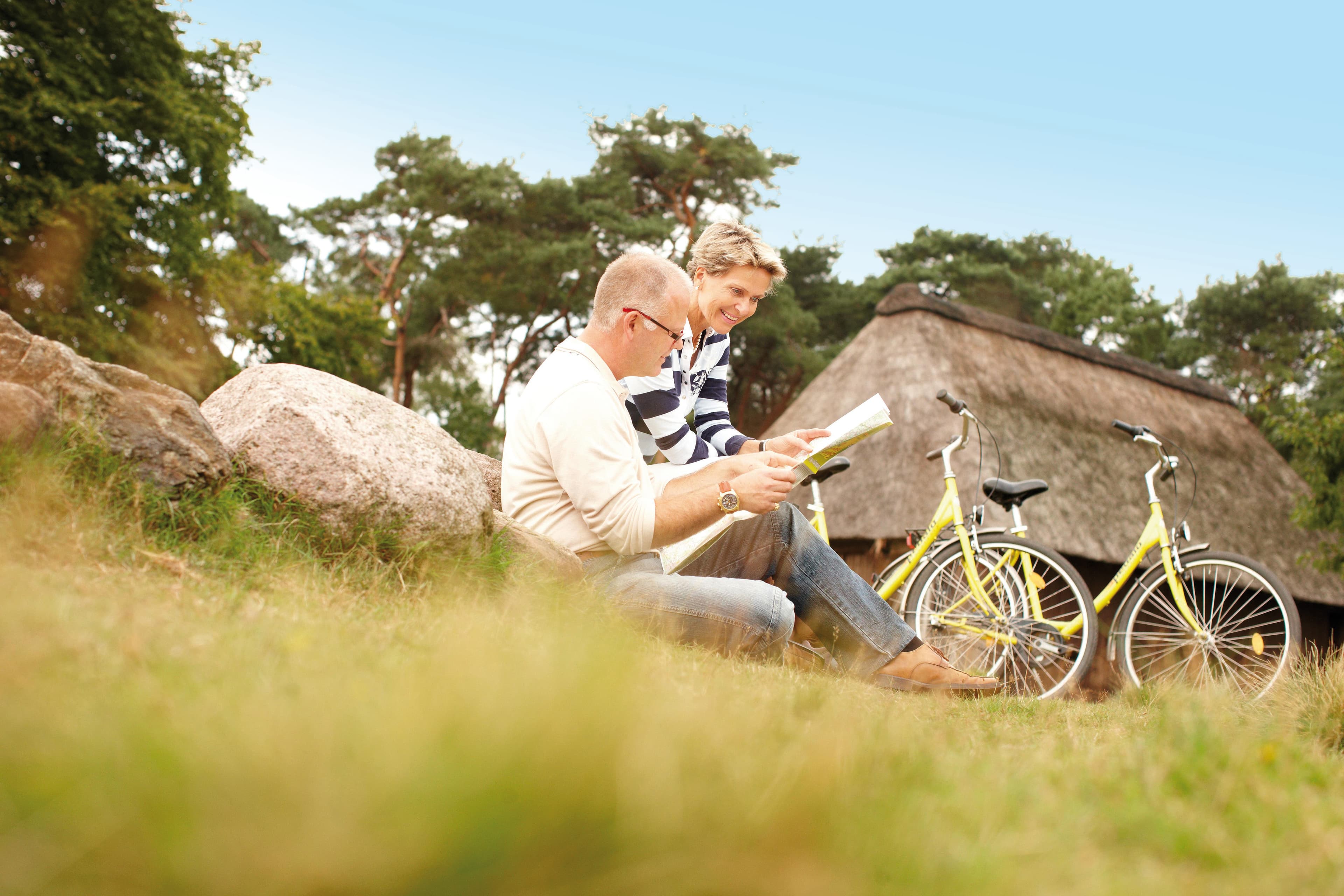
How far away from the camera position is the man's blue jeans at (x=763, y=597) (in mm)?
3092

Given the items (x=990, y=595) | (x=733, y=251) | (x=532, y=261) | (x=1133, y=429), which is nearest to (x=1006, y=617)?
(x=990, y=595)

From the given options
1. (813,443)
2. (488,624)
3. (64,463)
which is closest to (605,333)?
(813,443)

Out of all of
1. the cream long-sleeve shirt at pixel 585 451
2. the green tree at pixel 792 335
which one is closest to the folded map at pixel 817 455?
the cream long-sleeve shirt at pixel 585 451

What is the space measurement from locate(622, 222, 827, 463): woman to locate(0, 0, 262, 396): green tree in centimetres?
1267

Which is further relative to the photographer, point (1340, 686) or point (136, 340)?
point (136, 340)

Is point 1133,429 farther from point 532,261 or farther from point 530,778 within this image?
point 532,261

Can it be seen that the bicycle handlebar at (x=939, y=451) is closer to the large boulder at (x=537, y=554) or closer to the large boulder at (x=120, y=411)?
the large boulder at (x=537, y=554)

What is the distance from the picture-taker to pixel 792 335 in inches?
853

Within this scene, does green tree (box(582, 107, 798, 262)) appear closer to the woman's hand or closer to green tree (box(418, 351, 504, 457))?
green tree (box(418, 351, 504, 457))

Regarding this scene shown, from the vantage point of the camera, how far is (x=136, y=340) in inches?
588

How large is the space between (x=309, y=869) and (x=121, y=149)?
1820 centimetres

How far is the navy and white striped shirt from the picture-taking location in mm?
3904

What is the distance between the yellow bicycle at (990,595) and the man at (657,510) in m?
1.34

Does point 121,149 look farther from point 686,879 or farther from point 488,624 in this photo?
point 686,879
